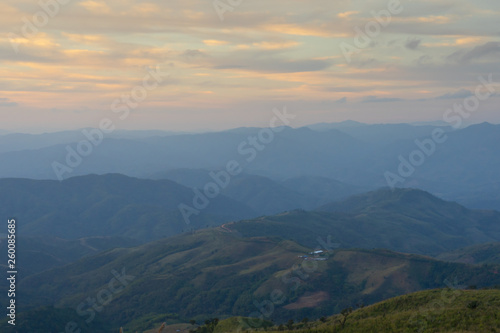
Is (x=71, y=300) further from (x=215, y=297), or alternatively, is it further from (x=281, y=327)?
(x=281, y=327)

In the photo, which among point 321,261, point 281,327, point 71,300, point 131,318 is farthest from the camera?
point 71,300

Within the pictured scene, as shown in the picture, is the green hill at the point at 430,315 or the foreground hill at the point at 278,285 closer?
the green hill at the point at 430,315

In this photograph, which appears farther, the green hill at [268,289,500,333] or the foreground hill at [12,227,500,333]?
the foreground hill at [12,227,500,333]

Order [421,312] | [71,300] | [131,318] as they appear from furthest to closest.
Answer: [71,300]
[131,318]
[421,312]

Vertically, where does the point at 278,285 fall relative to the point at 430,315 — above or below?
above

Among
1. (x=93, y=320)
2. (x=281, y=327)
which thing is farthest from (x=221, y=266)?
(x=281, y=327)

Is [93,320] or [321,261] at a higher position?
[321,261]

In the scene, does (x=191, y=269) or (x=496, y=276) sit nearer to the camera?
(x=496, y=276)

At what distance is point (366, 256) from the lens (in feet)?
569

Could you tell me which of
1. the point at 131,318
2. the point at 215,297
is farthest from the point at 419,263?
the point at 131,318

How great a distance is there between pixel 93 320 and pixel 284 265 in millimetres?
69432

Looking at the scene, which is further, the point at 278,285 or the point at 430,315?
the point at 278,285

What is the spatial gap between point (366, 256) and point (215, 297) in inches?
2335

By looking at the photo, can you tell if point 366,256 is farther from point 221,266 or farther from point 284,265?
point 221,266
